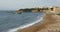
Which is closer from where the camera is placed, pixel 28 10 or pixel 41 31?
pixel 41 31

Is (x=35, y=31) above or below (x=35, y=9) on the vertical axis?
above

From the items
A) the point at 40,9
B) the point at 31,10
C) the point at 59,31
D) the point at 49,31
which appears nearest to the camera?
the point at 59,31

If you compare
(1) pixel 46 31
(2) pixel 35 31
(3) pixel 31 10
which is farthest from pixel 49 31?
(3) pixel 31 10

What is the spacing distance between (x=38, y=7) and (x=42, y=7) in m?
1.60

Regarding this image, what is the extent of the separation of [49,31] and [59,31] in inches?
38.8

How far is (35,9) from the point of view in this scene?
6650cm

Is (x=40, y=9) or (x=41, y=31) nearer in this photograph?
(x=41, y=31)

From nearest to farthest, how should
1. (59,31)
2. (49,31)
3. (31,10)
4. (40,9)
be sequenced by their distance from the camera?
1. (59,31)
2. (49,31)
3. (40,9)
4. (31,10)

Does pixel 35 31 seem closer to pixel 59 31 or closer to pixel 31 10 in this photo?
pixel 59 31

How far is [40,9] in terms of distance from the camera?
65312 millimetres

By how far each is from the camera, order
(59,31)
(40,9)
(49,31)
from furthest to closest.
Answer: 1. (40,9)
2. (49,31)
3. (59,31)

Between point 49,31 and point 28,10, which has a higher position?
point 49,31

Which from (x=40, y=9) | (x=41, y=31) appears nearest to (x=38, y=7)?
(x=40, y=9)

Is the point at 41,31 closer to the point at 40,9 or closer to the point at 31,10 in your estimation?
the point at 40,9
